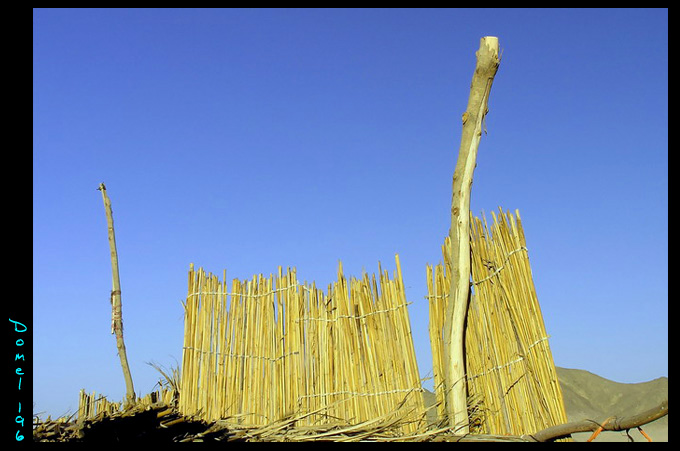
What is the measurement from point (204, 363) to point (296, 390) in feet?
2.70

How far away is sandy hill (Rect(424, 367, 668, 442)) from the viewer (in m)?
9.71

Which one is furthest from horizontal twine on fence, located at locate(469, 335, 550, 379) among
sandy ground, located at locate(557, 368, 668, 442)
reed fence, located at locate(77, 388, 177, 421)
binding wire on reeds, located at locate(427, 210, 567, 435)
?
sandy ground, located at locate(557, 368, 668, 442)

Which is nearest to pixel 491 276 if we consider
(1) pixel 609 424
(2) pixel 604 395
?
(1) pixel 609 424

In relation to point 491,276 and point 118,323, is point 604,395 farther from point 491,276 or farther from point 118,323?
point 118,323

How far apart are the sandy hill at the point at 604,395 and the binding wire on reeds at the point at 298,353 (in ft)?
20.0

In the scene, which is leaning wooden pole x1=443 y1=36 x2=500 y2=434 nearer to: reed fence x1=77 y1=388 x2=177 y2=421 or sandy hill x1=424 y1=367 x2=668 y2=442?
reed fence x1=77 y1=388 x2=177 y2=421

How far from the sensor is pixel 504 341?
157 inches

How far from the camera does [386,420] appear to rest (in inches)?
157

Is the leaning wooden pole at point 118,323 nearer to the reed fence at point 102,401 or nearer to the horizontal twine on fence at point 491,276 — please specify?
the reed fence at point 102,401

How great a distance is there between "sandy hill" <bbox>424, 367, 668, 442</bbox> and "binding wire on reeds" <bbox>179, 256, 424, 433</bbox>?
20.0 feet

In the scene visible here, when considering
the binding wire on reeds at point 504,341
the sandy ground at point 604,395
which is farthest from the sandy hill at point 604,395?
the binding wire on reeds at point 504,341
